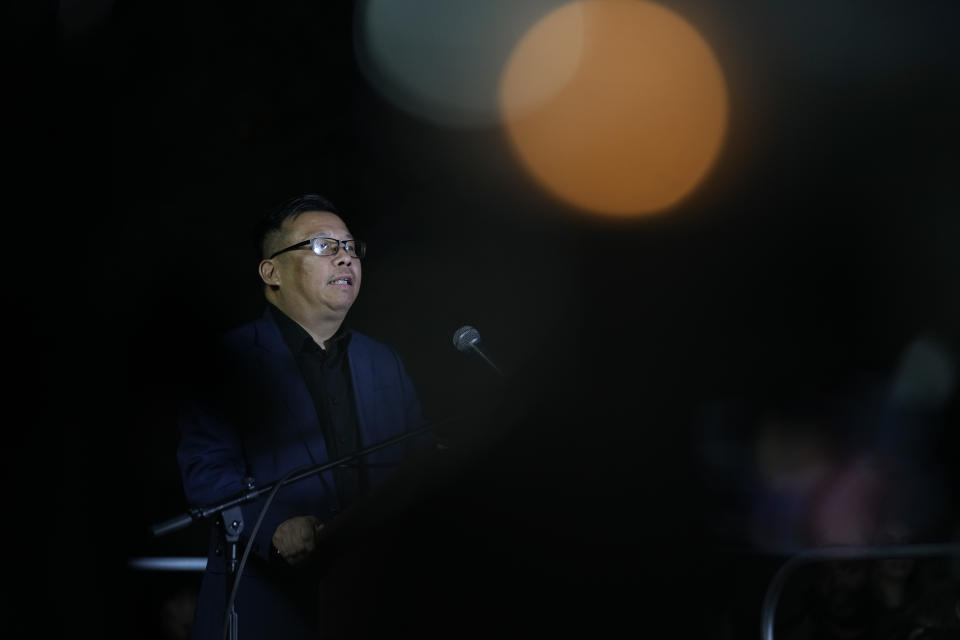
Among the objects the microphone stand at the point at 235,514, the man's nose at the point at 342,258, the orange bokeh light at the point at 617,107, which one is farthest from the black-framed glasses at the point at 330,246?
the orange bokeh light at the point at 617,107

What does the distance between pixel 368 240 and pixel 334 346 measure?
0.73m

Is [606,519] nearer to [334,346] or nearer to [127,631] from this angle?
[334,346]

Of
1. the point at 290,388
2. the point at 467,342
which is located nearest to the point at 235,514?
the point at 290,388

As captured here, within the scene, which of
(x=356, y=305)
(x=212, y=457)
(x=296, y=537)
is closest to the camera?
(x=296, y=537)

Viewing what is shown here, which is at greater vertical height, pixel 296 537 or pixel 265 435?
pixel 265 435

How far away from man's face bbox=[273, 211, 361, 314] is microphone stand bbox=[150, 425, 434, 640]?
0.43 metres

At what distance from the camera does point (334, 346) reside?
1704mm

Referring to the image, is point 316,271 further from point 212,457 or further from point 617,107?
point 617,107

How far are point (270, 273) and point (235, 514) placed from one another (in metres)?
0.54

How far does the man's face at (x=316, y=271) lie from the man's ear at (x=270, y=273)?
0.03ft

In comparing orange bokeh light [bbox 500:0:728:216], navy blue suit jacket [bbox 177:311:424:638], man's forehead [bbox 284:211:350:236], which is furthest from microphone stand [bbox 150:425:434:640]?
orange bokeh light [bbox 500:0:728:216]

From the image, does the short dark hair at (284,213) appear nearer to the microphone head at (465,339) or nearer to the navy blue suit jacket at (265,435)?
the navy blue suit jacket at (265,435)

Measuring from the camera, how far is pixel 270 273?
175cm

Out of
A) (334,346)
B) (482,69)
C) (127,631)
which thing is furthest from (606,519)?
(482,69)
